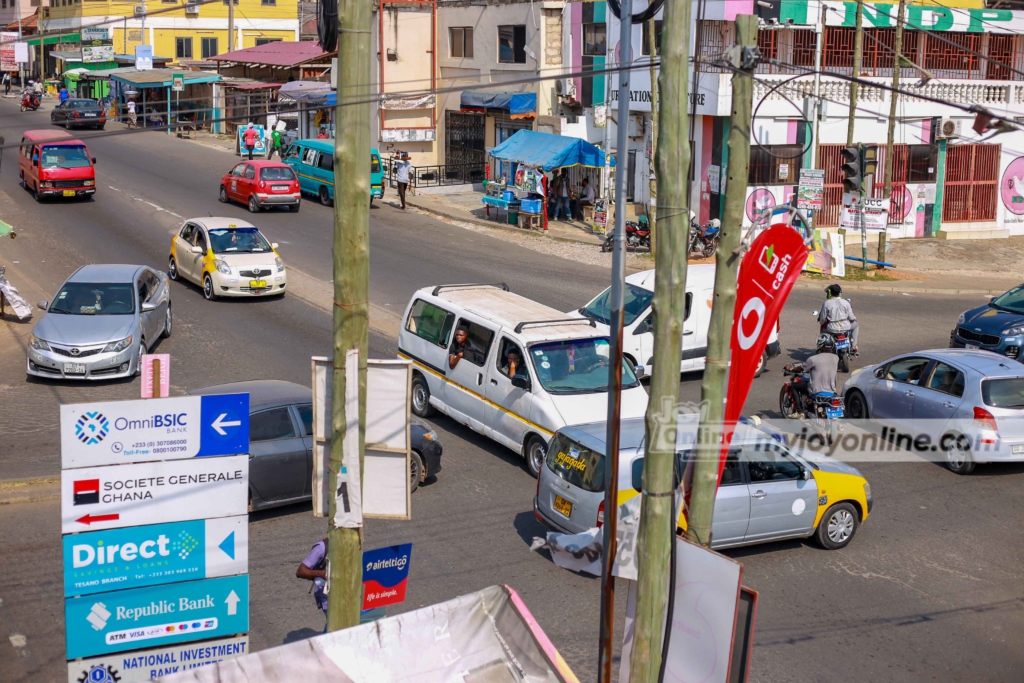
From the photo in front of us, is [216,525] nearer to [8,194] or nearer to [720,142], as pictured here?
[720,142]

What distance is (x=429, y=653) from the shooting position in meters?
7.17

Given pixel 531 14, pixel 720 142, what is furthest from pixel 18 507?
pixel 531 14

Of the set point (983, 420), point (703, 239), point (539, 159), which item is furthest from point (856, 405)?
point (539, 159)

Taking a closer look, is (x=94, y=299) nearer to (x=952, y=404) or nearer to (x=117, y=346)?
(x=117, y=346)

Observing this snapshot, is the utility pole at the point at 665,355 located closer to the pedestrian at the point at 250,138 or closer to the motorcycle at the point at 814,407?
the motorcycle at the point at 814,407

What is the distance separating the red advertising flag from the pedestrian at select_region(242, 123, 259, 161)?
37326mm

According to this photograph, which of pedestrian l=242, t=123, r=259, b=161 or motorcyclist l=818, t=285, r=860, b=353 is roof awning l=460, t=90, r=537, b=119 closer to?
pedestrian l=242, t=123, r=259, b=161

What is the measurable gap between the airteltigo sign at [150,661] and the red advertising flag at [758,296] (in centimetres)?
393

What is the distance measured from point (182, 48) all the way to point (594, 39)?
4694 cm

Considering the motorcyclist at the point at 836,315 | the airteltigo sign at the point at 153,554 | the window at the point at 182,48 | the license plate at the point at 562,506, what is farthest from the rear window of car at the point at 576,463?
the window at the point at 182,48

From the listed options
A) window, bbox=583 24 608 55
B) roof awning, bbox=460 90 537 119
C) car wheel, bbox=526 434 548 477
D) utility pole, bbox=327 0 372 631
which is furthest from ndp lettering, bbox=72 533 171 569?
roof awning, bbox=460 90 537 119

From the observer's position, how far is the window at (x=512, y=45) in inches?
1494

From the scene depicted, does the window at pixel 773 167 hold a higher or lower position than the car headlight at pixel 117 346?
higher

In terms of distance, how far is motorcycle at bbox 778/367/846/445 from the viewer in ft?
48.5
